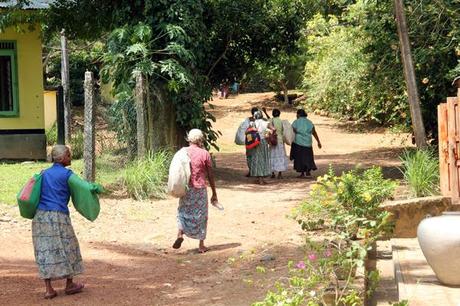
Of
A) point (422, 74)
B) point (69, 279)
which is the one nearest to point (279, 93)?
point (422, 74)

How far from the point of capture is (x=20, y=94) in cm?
1916

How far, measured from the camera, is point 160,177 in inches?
553

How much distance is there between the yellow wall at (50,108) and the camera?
2494 centimetres

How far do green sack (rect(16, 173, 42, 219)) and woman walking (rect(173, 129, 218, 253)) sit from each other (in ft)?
8.61

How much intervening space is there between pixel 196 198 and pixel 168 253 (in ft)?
2.52

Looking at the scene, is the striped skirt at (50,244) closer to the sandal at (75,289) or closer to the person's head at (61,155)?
the sandal at (75,289)

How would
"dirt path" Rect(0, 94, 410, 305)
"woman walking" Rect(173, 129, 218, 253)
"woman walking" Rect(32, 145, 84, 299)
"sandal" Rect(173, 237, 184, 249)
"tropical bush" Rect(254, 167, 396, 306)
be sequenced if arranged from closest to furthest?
"tropical bush" Rect(254, 167, 396, 306) < "woman walking" Rect(32, 145, 84, 299) < "dirt path" Rect(0, 94, 410, 305) < "woman walking" Rect(173, 129, 218, 253) < "sandal" Rect(173, 237, 184, 249)

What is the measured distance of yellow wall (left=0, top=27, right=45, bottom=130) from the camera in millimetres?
19047

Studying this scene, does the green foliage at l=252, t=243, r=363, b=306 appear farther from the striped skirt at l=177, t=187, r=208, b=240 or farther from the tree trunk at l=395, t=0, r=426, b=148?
the tree trunk at l=395, t=0, r=426, b=148

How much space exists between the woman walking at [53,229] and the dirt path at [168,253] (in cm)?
28

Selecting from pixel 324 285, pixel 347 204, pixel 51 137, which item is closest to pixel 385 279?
pixel 347 204

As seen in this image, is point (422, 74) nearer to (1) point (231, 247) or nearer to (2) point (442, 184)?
(2) point (442, 184)

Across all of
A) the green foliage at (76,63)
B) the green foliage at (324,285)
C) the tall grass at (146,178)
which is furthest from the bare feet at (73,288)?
the green foliage at (76,63)

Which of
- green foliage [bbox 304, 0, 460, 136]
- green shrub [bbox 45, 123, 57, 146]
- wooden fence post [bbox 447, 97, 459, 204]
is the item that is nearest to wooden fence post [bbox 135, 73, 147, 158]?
green foliage [bbox 304, 0, 460, 136]
